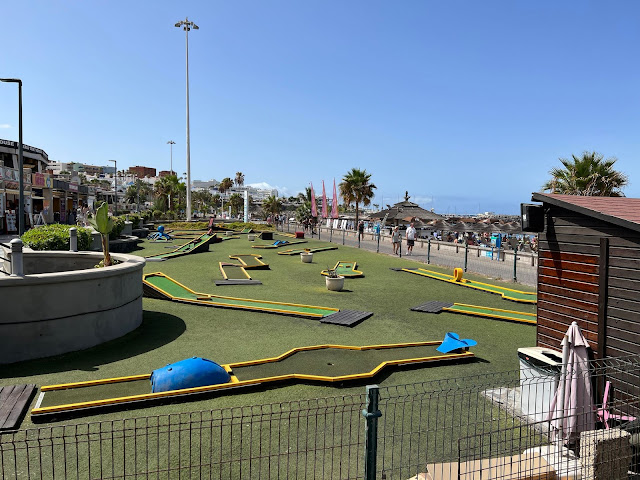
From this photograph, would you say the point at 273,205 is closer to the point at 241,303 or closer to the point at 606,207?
the point at 241,303

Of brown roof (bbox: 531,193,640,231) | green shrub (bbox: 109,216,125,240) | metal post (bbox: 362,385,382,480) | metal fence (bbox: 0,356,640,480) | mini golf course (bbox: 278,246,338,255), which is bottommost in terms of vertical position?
metal fence (bbox: 0,356,640,480)

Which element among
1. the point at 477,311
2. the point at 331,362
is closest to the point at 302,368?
the point at 331,362

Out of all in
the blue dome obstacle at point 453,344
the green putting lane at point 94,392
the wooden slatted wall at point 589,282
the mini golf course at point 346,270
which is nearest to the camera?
→ the wooden slatted wall at point 589,282

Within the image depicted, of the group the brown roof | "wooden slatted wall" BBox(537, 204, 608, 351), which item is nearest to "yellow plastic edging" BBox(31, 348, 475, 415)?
"wooden slatted wall" BBox(537, 204, 608, 351)

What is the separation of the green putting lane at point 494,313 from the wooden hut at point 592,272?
4813 mm

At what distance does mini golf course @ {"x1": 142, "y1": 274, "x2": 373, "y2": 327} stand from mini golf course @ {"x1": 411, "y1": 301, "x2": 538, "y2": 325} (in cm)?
186

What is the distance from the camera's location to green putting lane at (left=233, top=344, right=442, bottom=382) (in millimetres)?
7387

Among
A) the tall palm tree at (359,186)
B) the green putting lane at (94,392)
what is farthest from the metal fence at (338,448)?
the tall palm tree at (359,186)

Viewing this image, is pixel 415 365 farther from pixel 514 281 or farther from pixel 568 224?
pixel 514 281

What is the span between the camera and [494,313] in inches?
476

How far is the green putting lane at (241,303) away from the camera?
39.0 ft

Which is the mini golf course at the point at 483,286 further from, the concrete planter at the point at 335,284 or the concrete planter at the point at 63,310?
the concrete planter at the point at 63,310

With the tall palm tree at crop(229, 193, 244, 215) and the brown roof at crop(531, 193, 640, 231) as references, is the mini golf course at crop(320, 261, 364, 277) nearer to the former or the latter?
the brown roof at crop(531, 193, 640, 231)

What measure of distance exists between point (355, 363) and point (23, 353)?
18.3 ft
